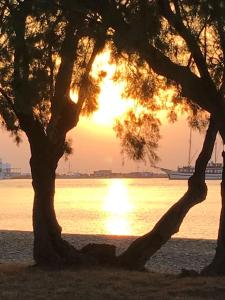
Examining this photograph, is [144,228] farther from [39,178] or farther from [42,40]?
[42,40]

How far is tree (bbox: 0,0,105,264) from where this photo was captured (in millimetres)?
9078

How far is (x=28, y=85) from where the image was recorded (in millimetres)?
9172

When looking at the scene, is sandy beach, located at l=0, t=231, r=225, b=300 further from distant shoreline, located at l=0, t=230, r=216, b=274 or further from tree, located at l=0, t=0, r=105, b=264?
distant shoreline, located at l=0, t=230, r=216, b=274

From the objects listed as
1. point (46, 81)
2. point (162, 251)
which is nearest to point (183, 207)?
point (46, 81)

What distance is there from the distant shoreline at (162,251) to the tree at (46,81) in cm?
384

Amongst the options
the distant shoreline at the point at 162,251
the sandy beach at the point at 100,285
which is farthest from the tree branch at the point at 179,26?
the distant shoreline at the point at 162,251

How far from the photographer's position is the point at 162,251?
1833 cm

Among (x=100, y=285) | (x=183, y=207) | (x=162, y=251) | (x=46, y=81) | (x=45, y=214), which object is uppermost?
(x=46, y=81)

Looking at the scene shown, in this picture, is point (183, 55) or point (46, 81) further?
point (183, 55)

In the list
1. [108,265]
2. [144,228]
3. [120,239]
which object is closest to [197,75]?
[108,265]

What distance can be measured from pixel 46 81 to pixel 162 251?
383 inches

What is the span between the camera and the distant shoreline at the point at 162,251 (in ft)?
51.6

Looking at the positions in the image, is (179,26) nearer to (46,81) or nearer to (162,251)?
(46,81)

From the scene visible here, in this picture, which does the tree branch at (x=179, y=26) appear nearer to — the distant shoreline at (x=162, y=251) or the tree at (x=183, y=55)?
the tree at (x=183, y=55)
